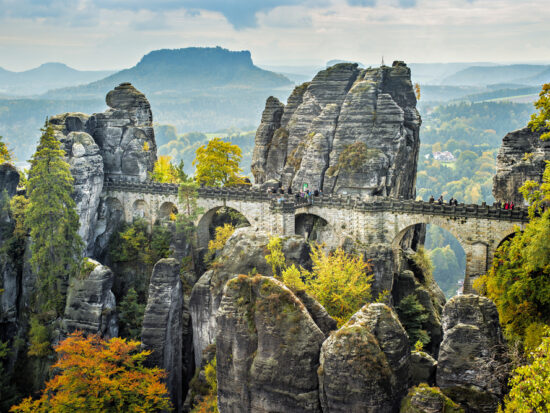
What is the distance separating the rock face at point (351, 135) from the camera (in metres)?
47.8

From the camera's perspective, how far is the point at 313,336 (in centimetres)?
2039

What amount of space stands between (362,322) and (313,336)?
2077mm

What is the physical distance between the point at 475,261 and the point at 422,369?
2165 cm

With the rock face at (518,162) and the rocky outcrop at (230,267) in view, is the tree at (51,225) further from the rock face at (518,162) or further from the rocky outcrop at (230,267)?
the rock face at (518,162)

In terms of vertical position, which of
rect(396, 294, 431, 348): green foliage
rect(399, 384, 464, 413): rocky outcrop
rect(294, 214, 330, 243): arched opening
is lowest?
rect(396, 294, 431, 348): green foliage

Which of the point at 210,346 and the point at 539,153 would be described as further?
the point at 539,153

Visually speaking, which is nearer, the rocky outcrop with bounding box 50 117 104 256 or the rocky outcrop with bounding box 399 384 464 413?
the rocky outcrop with bounding box 399 384 464 413

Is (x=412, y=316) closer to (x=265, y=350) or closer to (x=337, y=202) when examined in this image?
(x=337, y=202)

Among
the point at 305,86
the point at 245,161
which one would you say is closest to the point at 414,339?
the point at 305,86

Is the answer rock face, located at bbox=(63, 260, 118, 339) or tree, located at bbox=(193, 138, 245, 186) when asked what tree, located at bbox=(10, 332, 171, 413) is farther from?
tree, located at bbox=(193, 138, 245, 186)

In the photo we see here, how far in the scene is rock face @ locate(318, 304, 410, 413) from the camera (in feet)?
60.4

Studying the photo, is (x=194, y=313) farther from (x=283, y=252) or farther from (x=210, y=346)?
(x=283, y=252)

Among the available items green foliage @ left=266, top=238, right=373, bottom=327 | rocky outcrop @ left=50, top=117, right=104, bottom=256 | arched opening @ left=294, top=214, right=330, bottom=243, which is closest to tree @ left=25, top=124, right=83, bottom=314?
rocky outcrop @ left=50, top=117, right=104, bottom=256

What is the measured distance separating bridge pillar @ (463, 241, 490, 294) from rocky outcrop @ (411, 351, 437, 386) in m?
20.8
